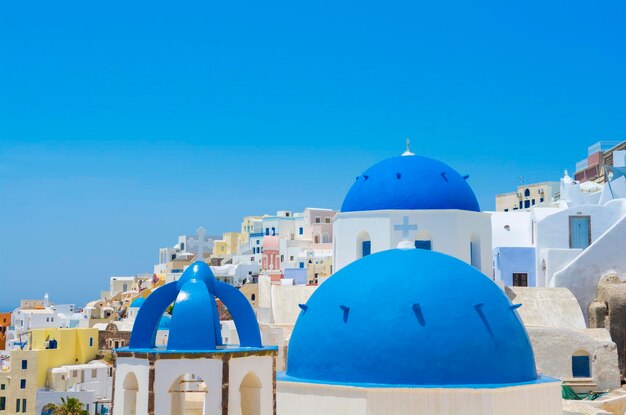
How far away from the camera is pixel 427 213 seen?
24000 mm

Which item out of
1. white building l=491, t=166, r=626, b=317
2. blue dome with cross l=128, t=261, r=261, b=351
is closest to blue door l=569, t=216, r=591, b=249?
white building l=491, t=166, r=626, b=317

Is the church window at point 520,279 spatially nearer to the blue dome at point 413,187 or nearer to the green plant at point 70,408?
the blue dome at point 413,187

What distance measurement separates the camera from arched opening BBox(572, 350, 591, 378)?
2550 centimetres

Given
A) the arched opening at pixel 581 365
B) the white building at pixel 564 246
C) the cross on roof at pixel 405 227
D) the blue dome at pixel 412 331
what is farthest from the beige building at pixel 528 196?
the blue dome at pixel 412 331

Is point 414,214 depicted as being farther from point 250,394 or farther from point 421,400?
point 250,394

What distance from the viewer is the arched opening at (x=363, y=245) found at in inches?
975

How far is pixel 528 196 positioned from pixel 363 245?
162 feet

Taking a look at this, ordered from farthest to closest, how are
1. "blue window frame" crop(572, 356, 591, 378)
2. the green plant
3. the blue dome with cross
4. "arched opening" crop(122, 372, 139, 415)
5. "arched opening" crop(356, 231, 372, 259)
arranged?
1. the green plant
2. "blue window frame" crop(572, 356, 591, 378)
3. "arched opening" crop(356, 231, 372, 259)
4. "arched opening" crop(122, 372, 139, 415)
5. the blue dome with cross

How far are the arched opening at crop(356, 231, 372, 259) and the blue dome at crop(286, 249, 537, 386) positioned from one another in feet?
32.2

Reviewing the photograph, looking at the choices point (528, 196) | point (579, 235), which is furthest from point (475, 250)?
point (528, 196)

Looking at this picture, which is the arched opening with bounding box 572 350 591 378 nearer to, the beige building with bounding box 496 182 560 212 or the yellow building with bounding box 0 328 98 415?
the yellow building with bounding box 0 328 98 415

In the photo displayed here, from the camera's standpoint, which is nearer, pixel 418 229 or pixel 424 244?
pixel 418 229

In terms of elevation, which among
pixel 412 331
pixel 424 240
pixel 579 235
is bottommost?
pixel 412 331

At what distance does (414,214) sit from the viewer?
24.1 meters
